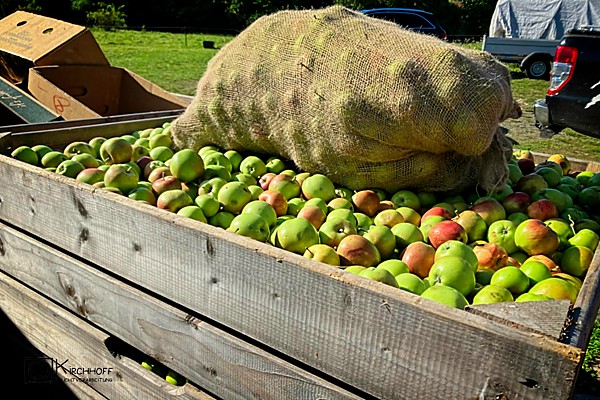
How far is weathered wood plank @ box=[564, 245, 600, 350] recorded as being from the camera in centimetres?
114

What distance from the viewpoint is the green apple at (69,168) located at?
7.87 feet

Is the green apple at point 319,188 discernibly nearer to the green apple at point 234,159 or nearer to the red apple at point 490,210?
the green apple at point 234,159

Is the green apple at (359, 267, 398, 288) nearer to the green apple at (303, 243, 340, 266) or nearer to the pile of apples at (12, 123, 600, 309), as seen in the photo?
the pile of apples at (12, 123, 600, 309)

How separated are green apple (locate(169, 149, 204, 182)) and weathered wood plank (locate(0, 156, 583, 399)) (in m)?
0.56

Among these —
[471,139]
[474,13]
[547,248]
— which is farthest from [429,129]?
[474,13]

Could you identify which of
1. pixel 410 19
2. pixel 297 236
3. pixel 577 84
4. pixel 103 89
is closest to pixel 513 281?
pixel 297 236

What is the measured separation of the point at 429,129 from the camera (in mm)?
2107

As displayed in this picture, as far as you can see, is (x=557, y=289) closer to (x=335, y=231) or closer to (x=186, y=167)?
(x=335, y=231)

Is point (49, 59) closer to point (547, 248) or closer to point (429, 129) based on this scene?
point (429, 129)

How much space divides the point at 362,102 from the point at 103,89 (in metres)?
3.63

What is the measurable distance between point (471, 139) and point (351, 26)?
0.75m

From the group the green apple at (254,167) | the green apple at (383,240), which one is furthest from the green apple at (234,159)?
the green apple at (383,240)

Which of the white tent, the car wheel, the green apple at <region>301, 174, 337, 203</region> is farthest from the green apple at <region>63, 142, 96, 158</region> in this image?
the white tent

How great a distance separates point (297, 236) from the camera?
6.16 ft
